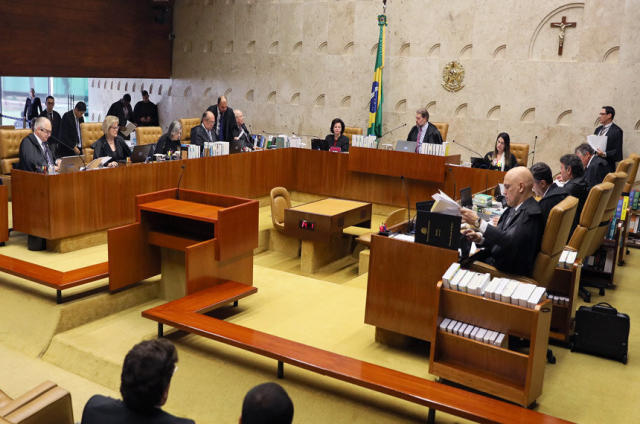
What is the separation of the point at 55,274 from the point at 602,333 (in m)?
4.24

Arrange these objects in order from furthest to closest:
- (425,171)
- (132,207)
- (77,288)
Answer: (425,171), (132,207), (77,288)

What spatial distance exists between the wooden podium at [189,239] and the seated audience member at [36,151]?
5.39ft

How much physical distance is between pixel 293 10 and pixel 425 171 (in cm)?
536

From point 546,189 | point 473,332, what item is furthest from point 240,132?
point 473,332

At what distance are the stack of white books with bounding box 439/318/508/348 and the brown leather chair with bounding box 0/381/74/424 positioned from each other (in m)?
2.16

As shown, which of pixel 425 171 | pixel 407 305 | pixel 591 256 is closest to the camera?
pixel 407 305

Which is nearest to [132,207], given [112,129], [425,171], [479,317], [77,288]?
[112,129]

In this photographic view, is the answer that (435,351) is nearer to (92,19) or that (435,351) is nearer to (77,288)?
(77,288)

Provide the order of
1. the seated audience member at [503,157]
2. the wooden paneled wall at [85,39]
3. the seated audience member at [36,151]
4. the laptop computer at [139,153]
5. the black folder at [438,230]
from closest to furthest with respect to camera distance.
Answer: the black folder at [438,230]
the seated audience member at [36,151]
the laptop computer at [139,153]
the seated audience member at [503,157]
the wooden paneled wall at [85,39]

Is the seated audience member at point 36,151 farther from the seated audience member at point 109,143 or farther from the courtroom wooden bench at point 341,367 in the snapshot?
the courtroom wooden bench at point 341,367

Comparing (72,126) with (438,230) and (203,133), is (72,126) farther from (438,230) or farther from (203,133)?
(438,230)

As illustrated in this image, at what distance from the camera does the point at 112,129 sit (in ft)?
24.2

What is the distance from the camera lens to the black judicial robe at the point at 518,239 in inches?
159

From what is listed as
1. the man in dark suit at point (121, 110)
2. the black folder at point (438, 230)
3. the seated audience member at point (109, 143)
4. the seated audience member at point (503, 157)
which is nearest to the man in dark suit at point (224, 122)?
the seated audience member at point (109, 143)
